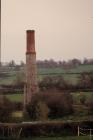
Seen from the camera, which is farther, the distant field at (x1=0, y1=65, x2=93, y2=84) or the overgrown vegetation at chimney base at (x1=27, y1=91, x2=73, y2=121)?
the distant field at (x1=0, y1=65, x2=93, y2=84)

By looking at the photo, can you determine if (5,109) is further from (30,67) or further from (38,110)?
(30,67)

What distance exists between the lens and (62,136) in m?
5.77

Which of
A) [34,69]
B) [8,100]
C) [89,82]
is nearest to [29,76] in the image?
[34,69]

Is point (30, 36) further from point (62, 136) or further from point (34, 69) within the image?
point (62, 136)

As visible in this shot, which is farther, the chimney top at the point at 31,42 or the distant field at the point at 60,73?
the distant field at the point at 60,73

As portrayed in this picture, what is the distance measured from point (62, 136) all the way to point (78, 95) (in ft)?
8.17

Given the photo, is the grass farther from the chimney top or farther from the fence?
the fence

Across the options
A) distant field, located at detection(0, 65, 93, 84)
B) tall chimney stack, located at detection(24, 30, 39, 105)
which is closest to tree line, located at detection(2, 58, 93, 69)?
distant field, located at detection(0, 65, 93, 84)

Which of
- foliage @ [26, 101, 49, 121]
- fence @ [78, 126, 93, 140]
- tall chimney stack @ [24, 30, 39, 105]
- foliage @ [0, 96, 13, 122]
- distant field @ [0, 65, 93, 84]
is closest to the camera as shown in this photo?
fence @ [78, 126, 93, 140]

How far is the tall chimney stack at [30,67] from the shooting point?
7.82 m

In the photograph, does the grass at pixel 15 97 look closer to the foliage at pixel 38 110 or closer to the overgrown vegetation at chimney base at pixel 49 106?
the overgrown vegetation at chimney base at pixel 49 106

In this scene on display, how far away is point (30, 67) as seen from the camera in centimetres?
→ 790

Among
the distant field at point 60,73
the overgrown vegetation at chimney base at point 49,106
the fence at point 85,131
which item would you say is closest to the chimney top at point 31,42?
the overgrown vegetation at chimney base at point 49,106

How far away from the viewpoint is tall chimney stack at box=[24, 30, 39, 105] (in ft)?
25.6
